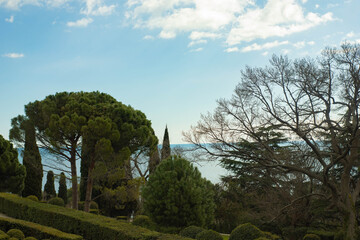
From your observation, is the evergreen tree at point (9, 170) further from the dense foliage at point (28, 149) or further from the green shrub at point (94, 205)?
the green shrub at point (94, 205)

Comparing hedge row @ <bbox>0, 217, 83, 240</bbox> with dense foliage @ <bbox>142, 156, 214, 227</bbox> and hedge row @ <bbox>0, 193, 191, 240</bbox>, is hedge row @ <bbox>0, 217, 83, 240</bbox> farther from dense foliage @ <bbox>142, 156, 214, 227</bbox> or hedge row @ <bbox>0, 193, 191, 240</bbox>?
dense foliage @ <bbox>142, 156, 214, 227</bbox>

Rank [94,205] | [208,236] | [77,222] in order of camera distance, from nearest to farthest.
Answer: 1. [208,236]
2. [77,222]
3. [94,205]

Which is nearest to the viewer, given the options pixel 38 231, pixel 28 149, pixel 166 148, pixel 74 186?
pixel 38 231

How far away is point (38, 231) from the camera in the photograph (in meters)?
11.1

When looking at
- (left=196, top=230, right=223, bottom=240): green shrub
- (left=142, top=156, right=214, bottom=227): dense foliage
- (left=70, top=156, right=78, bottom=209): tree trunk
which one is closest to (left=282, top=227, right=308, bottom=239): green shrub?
(left=142, top=156, right=214, bottom=227): dense foliage

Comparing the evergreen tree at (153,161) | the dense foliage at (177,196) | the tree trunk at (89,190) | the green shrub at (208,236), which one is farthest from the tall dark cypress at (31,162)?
the green shrub at (208,236)

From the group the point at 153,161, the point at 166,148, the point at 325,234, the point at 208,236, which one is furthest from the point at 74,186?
the point at 325,234

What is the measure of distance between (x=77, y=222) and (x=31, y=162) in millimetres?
10159

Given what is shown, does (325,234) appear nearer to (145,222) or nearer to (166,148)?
(145,222)

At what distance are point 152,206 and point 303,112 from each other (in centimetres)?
755

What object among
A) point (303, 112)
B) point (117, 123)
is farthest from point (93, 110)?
point (303, 112)

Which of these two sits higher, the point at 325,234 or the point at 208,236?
the point at 208,236

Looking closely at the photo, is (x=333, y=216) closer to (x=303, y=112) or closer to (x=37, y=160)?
(x=303, y=112)

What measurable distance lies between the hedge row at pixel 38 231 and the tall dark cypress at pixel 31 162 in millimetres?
7704
